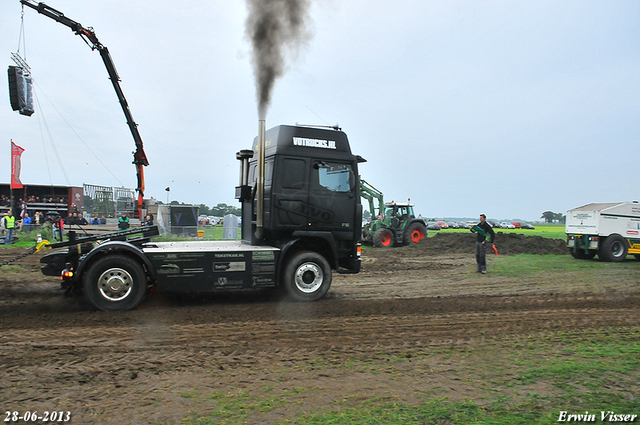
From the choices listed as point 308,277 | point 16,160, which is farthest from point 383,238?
point 16,160

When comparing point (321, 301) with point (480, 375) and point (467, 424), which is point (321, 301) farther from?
point (467, 424)

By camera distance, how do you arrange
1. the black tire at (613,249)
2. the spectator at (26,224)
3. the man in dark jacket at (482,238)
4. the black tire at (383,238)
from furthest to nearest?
1. the black tire at (383,238)
2. the spectator at (26,224)
3. the black tire at (613,249)
4. the man in dark jacket at (482,238)

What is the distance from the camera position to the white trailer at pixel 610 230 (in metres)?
16.4

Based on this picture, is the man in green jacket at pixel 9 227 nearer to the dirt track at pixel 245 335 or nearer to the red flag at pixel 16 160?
the red flag at pixel 16 160

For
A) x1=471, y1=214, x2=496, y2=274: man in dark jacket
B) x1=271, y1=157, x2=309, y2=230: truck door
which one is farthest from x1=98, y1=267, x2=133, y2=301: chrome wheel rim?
x1=471, y1=214, x2=496, y2=274: man in dark jacket

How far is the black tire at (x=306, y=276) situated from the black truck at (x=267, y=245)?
0.06 ft

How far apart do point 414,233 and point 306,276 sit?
16.4 metres

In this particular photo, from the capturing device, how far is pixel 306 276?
8.27m

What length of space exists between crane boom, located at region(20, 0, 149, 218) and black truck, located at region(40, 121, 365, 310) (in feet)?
53.1

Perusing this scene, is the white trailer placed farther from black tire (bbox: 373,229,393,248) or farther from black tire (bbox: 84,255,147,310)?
black tire (bbox: 84,255,147,310)

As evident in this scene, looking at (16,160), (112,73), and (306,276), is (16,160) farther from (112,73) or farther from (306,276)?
(306,276)

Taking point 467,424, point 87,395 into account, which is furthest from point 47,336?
point 467,424

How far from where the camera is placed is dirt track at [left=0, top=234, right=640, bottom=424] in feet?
13.4

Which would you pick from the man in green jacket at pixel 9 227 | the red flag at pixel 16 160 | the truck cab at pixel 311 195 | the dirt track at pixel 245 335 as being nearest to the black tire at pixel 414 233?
the dirt track at pixel 245 335
